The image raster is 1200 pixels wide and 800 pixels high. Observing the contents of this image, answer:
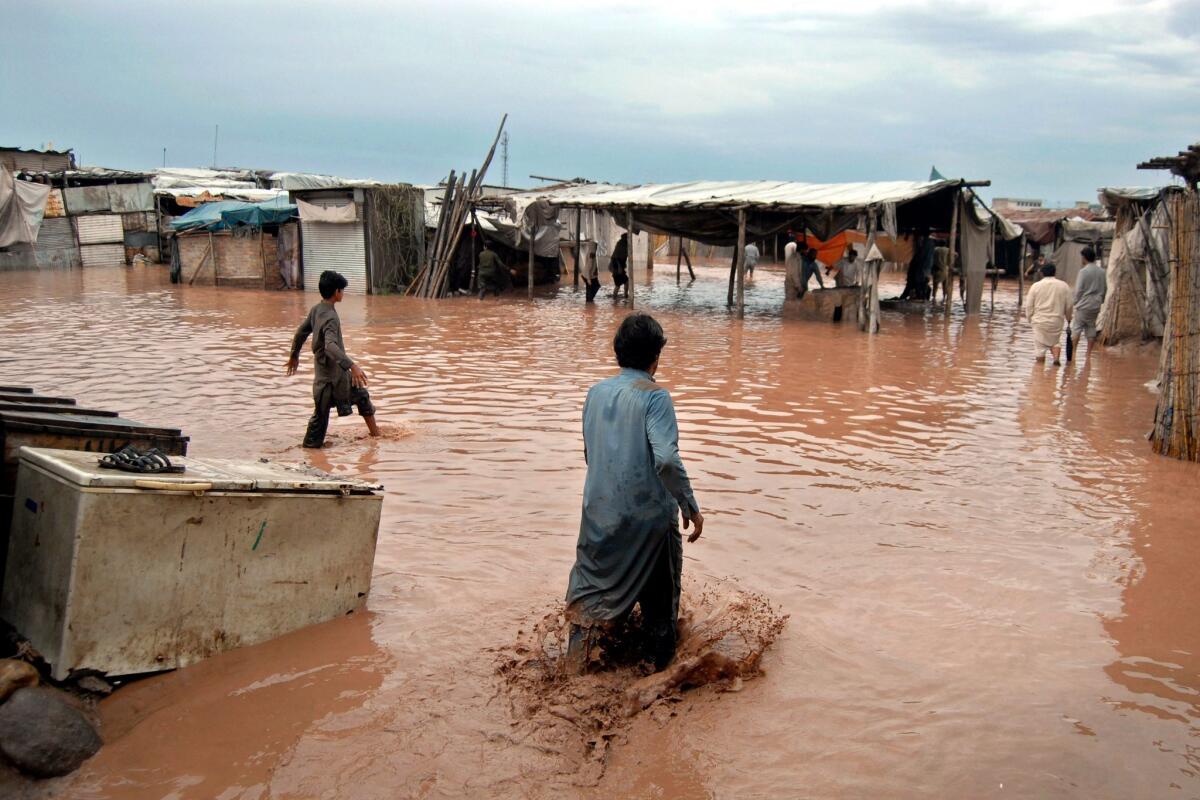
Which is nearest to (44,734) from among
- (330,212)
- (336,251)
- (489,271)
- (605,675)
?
(605,675)

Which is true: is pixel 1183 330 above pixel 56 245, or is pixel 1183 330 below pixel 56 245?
below

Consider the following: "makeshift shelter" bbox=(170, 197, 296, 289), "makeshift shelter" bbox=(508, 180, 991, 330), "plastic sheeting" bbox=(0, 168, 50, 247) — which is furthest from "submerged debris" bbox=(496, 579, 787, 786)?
"plastic sheeting" bbox=(0, 168, 50, 247)

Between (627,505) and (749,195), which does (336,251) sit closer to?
(749,195)

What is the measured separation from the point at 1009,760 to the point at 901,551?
6.97 ft

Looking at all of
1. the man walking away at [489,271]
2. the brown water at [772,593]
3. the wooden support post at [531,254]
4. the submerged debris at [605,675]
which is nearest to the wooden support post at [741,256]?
the wooden support post at [531,254]

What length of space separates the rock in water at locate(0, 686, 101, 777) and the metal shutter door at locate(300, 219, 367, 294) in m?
19.0

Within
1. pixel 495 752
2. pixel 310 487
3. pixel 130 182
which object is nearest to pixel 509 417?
pixel 310 487

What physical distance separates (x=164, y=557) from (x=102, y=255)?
1081 inches

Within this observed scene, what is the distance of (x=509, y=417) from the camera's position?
8617 mm

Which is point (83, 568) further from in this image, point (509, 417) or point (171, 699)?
point (509, 417)

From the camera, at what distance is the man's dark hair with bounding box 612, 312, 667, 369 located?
11.7 feet

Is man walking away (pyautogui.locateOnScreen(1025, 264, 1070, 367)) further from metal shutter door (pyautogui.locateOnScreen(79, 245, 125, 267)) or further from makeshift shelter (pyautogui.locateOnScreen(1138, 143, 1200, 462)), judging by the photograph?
metal shutter door (pyautogui.locateOnScreen(79, 245, 125, 267))

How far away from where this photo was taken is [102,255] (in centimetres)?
2734

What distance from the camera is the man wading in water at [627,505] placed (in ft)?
11.6
